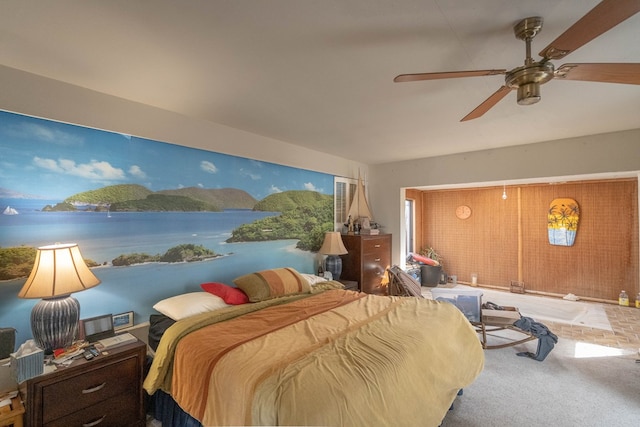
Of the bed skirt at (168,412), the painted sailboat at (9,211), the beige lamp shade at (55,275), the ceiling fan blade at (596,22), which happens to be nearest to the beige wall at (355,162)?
the painted sailboat at (9,211)

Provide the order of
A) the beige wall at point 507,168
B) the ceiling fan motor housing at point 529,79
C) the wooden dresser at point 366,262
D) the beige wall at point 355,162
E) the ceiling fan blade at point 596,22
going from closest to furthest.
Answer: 1. the ceiling fan blade at point 596,22
2. the ceiling fan motor housing at point 529,79
3. the beige wall at point 355,162
4. the beige wall at point 507,168
5. the wooden dresser at point 366,262

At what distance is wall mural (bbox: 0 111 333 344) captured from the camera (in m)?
2.03

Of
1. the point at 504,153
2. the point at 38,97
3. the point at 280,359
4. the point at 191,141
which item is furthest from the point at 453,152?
the point at 38,97

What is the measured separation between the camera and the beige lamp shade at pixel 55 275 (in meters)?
1.78

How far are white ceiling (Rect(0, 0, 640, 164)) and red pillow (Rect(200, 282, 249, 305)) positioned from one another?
1.67 m

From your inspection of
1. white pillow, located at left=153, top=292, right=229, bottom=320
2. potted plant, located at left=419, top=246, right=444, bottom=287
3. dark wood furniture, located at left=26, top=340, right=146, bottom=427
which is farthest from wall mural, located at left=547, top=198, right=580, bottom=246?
dark wood furniture, located at left=26, top=340, right=146, bottom=427

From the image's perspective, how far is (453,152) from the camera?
14.5ft

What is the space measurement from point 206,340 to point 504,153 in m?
4.32

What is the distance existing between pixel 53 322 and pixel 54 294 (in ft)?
0.64

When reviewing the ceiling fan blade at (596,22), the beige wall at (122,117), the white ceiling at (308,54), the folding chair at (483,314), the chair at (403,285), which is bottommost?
the folding chair at (483,314)

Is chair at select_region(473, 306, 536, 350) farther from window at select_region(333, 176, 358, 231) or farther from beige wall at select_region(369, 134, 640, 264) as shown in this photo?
window at select_region(333, 176, 358, 231)

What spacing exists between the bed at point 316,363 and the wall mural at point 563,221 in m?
4.38

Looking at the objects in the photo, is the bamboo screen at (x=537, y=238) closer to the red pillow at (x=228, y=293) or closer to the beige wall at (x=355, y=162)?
the beige wall at (x=355, y=162)

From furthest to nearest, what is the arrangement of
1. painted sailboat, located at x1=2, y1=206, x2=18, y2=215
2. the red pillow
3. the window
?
1. the window
2. the red pillow
3. painted sailboat, located at x1=2, y1=206, x2=18, y2=215
